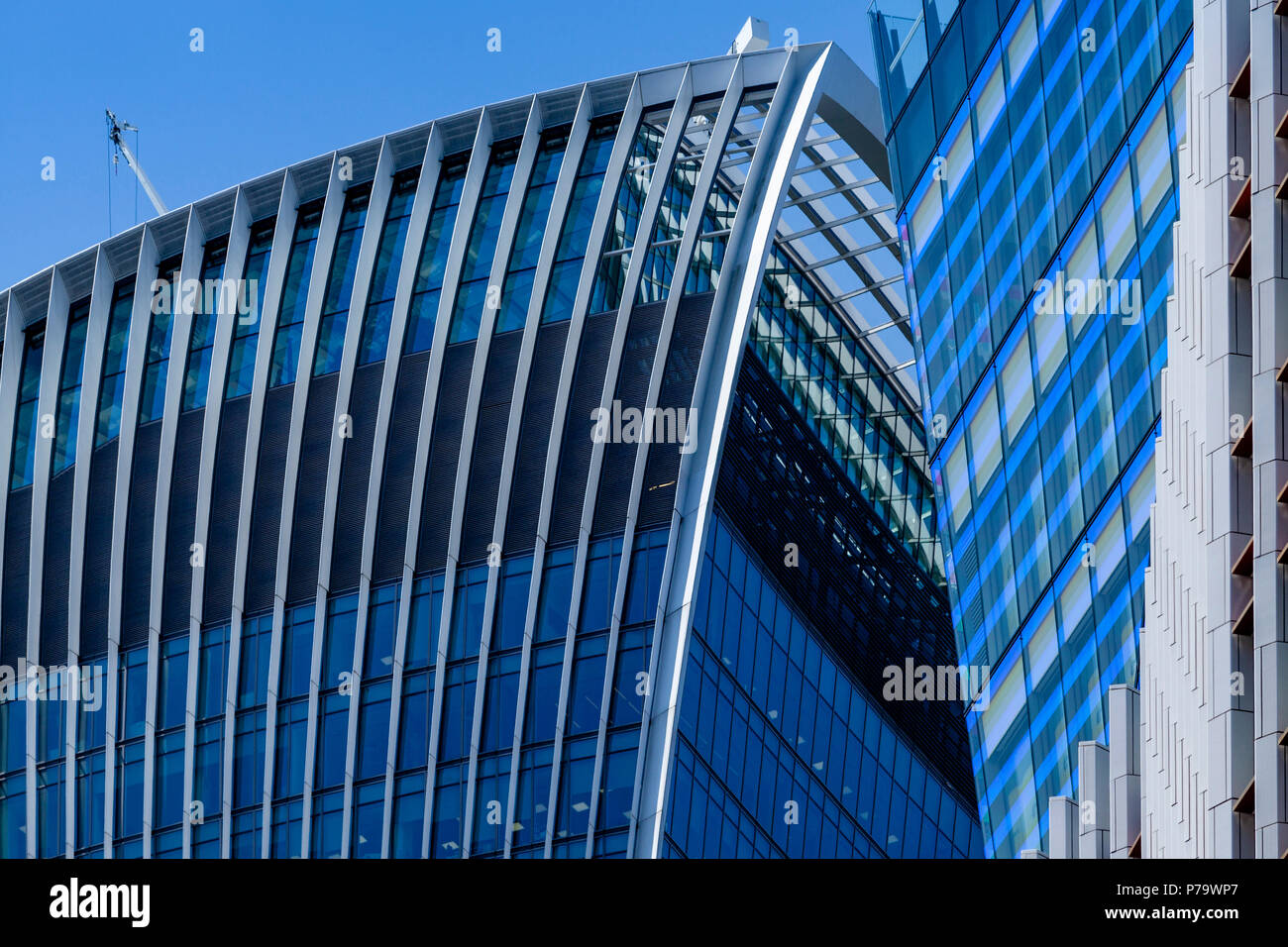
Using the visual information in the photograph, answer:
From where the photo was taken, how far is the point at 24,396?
67750mm

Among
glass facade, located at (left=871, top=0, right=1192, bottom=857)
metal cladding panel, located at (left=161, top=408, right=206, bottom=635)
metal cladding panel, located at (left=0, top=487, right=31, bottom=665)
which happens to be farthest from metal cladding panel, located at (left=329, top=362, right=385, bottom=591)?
glass facade, located at (left=871, top=0, right=1192, bottom=857)

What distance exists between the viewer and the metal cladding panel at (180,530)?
66.3 meters

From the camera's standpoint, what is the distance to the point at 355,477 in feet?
216

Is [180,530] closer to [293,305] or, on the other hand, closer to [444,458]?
[293,305]

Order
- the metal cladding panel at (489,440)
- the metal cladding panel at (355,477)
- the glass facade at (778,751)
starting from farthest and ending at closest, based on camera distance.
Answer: the metal cladding panel at (355,477)
the metal cladding panel at (489,440)
the glass facade at (778,751)

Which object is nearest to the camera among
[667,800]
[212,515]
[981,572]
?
[981,572]

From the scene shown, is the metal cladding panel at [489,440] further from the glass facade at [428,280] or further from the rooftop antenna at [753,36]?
the rooftop antenna at [753,36]

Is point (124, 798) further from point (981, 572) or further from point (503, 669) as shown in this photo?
point (981, 572)

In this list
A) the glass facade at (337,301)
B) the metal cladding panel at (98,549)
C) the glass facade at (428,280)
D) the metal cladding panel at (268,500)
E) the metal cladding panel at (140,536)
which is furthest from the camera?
the metal cladding panel at (98,549)

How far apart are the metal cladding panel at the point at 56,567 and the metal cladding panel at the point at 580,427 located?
1469 centimetres

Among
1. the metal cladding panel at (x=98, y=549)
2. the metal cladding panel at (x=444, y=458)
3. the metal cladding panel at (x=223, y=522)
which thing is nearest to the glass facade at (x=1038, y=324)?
the metal cladding panel at (x=444, y=458)

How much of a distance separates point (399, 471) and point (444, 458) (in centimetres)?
137
